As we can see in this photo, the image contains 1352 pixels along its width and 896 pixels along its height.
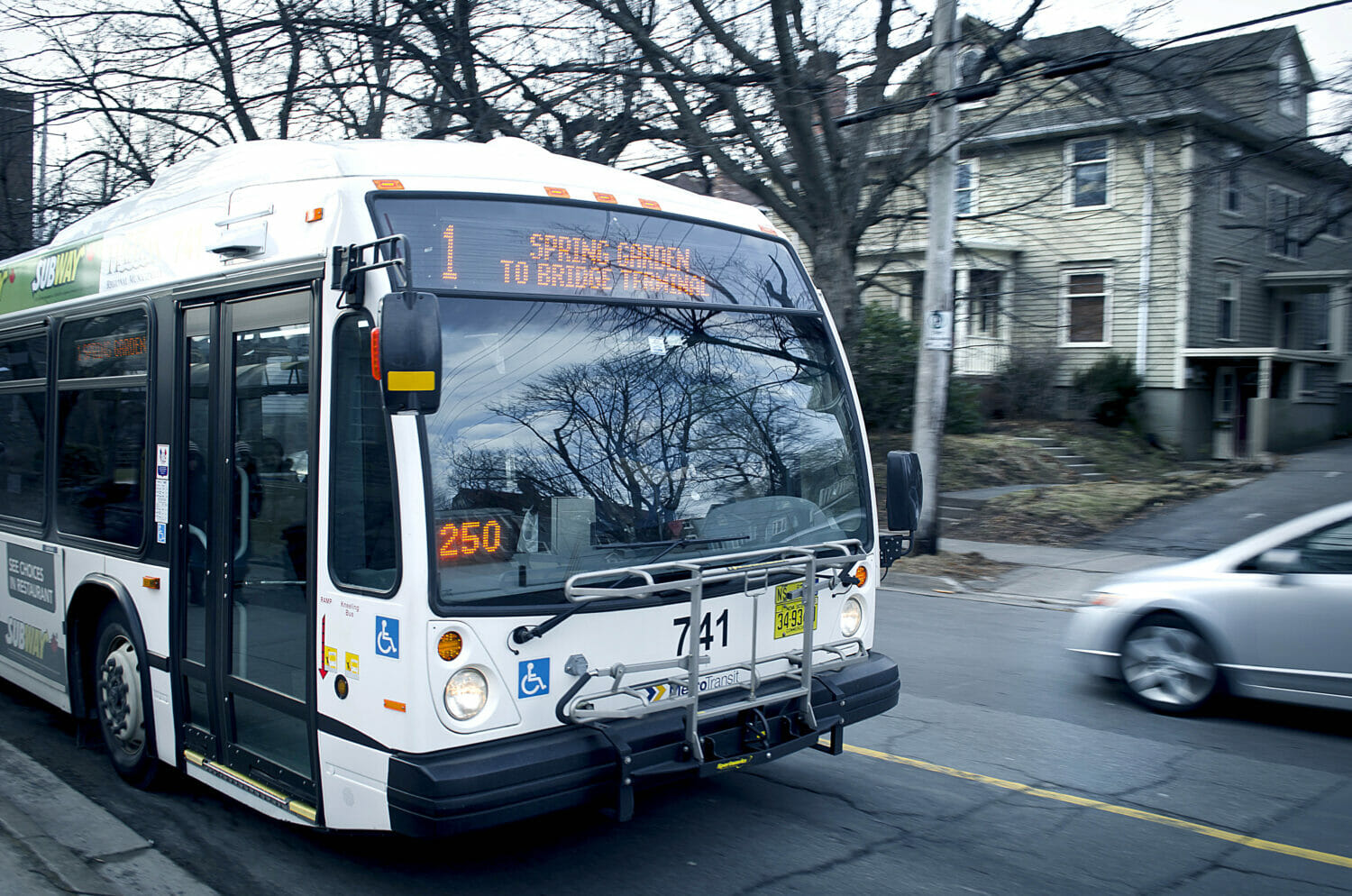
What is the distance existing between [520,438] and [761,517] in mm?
1228

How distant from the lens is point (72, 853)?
4.82 m

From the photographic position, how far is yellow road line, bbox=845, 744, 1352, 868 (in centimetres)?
495

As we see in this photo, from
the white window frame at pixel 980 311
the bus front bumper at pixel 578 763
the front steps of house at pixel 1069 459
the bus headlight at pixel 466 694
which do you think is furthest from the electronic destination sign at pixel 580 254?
the white window frame at pixel 980 311

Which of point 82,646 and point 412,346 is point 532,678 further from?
point 82,646

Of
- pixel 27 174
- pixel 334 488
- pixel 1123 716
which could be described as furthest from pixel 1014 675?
pixel 27 174

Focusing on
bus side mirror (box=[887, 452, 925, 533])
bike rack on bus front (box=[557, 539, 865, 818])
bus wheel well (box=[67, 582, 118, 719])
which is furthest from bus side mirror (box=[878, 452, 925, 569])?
bus wheel well (box=[67, 582, 118, 719])

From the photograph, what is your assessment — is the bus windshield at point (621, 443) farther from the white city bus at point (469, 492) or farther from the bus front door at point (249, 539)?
the bus front door at point (249, 539)

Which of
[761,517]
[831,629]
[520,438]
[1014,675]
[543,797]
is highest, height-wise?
[520,438]

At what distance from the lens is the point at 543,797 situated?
13.3 feet

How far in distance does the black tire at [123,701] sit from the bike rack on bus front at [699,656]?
8.58ft

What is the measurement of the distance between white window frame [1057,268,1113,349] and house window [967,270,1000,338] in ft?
5.01

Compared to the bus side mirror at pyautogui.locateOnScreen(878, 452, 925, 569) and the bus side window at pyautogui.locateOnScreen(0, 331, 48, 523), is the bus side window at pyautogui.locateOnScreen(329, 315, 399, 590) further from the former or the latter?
the bus side window at pyautogui.locateOnScreen(0, 331, 48, 523)

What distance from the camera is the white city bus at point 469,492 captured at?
13.4 feet

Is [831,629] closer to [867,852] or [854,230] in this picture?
[867,852]
